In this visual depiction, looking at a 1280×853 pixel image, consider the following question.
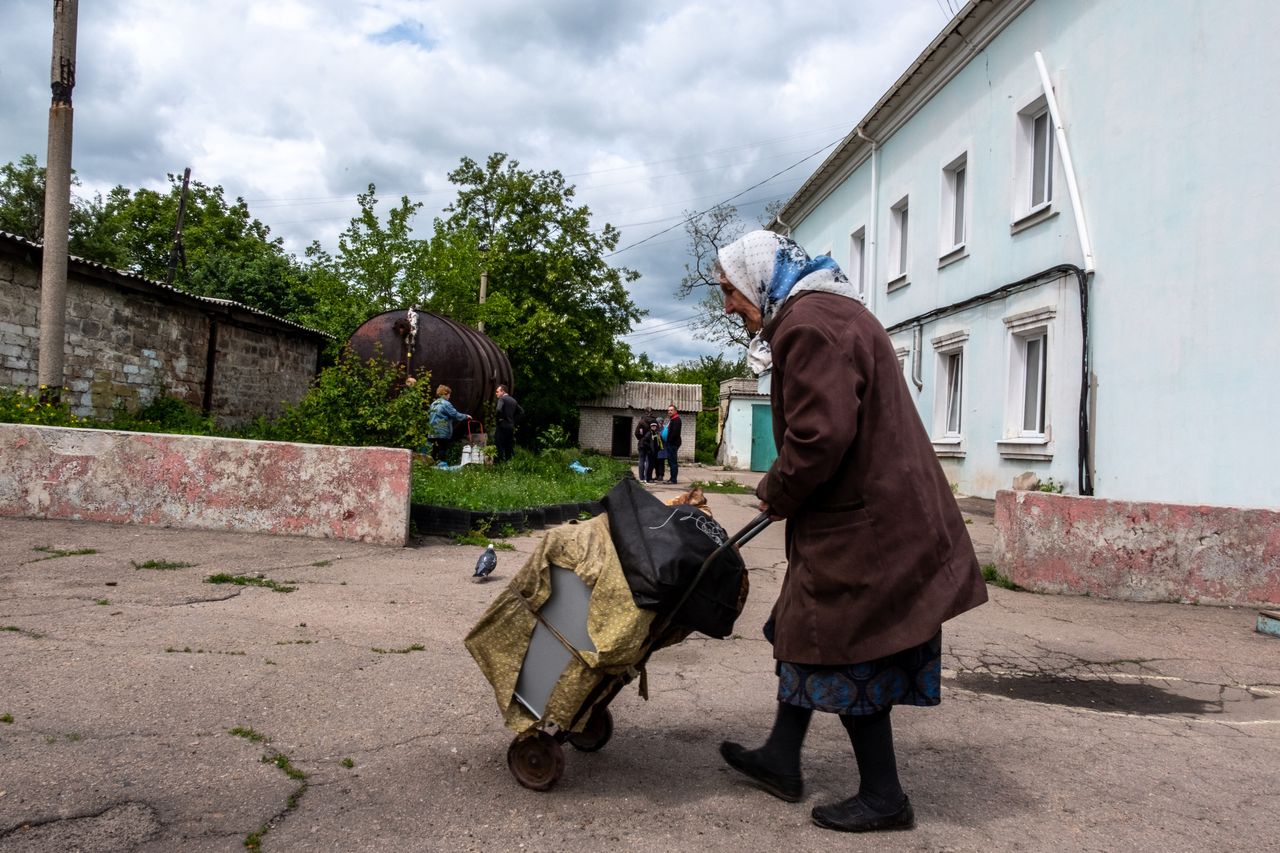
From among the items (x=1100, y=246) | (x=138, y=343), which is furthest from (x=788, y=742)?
(x=138, y=343)

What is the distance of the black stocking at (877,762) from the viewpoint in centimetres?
262

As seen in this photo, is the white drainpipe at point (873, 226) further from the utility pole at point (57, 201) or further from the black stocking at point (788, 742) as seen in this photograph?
the black stocking at point (788, 742)

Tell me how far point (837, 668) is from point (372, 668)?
240cm

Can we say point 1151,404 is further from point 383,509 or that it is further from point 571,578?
point 571,578

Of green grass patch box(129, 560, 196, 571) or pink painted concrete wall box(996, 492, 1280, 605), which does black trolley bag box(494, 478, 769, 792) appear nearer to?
green grass patch box(129, 560, 196, 571)

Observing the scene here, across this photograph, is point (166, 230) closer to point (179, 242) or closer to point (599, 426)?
point (179, 242)

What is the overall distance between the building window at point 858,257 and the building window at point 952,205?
397 cm

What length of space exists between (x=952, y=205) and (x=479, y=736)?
1329 cm

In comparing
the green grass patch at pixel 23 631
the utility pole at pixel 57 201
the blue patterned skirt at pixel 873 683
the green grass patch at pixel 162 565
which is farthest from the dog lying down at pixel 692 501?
the utility pole at pixel 57 201

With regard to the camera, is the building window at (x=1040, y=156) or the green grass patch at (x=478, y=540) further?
the building window at (x=1040, y=156)

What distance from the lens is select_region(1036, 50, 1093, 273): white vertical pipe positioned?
10070 mm

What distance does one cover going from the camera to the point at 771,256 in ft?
9.39

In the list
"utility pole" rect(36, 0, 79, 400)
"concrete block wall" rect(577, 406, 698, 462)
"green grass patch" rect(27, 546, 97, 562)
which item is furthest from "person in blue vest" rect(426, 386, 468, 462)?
"concrete block wall" rect(577, 406, 698, 462)

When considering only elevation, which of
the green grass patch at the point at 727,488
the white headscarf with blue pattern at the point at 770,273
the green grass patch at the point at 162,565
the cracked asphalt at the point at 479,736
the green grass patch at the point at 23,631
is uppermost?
the white headscarf with blue pattern at the point at 770,273
